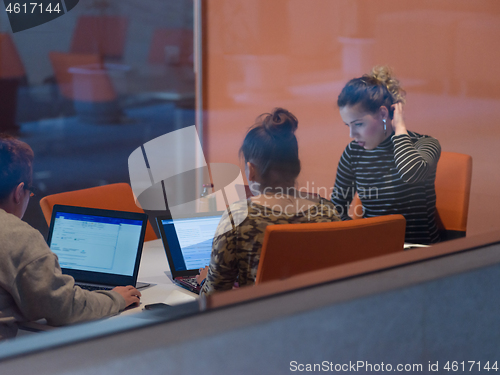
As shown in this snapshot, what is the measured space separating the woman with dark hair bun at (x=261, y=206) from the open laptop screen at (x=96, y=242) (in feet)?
0.82

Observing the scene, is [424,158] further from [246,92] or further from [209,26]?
[209,26]

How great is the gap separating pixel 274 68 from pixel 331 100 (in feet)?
1.88

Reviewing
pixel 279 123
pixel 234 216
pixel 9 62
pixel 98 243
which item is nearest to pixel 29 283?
pixel 98 243

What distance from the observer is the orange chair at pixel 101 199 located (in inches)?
84.9

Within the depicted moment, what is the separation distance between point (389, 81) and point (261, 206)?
1.52m

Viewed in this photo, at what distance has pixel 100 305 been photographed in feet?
4.42

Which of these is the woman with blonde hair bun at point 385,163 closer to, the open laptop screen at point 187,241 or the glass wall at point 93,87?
the open laptop screen at point 187,241

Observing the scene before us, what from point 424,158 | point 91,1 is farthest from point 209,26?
point 424,158

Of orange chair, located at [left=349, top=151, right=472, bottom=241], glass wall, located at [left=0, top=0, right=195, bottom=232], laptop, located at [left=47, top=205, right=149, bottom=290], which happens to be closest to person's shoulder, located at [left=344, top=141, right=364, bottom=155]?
orange chair, located at [left=349, top=151, right=472, bottom=241]

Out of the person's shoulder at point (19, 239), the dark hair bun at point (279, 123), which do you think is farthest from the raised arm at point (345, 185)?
the person's shoulder at point (19, 239)

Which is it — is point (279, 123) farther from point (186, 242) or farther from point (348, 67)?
point (348, 67)

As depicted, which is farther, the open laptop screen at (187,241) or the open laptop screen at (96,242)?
the open laptop screen at (187,241)

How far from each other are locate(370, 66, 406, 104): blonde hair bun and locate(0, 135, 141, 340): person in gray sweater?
184 centimetres

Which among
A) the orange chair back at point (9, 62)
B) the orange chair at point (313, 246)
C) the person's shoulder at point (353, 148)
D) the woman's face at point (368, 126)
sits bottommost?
the orange chair at point (313, 246)
